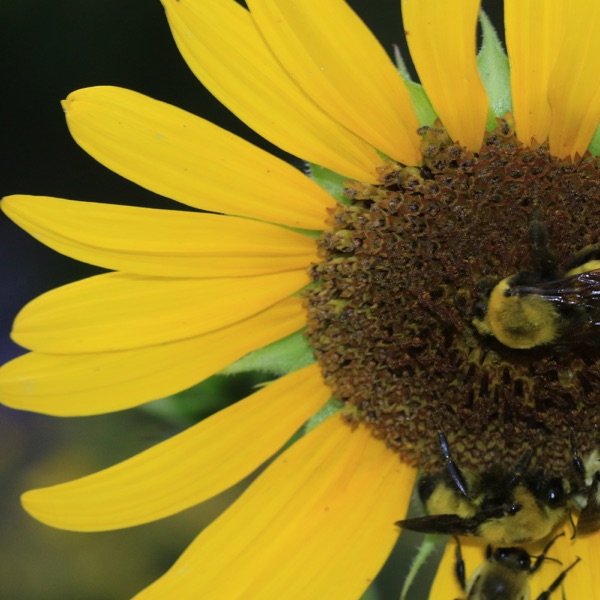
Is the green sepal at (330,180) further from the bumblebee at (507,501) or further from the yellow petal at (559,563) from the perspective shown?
the yellow petal at (559,563)

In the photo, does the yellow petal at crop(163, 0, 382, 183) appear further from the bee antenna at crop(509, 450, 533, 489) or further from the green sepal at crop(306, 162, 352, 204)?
the bee antenna at crop(509, 450, 533, 489)

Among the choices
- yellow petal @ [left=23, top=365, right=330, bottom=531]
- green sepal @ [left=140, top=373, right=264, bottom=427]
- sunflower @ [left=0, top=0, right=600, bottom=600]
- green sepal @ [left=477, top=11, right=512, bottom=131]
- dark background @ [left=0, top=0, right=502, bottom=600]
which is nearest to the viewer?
sunflower @ [left=0, top=0, right=600, bottom=600]

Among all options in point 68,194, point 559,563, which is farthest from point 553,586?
point 68,194

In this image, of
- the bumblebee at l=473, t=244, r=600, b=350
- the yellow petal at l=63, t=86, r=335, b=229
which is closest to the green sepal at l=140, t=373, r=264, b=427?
the yellow petal at l=63, t=86, r=335, b=229

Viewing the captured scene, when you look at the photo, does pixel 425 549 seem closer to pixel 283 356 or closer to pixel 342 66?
pixel 283 356

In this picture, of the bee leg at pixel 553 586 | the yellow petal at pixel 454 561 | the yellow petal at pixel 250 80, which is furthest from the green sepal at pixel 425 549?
the yellow petal at pixel 250 80

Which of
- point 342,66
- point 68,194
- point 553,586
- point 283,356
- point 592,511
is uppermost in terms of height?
point 68,194
